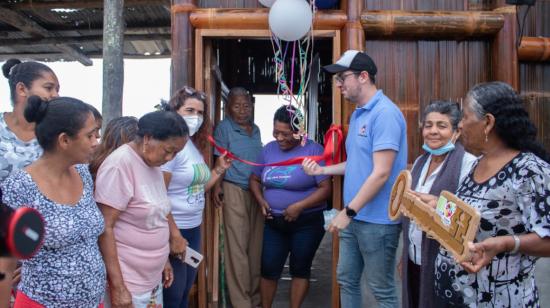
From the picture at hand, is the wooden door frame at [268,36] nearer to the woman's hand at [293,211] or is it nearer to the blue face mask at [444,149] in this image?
the woman's hand at [293,211]

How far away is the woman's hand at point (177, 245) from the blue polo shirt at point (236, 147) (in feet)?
4.11

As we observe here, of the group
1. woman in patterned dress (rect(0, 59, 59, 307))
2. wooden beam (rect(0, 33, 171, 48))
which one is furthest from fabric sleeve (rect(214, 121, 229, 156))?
wooden beam (rect(0, 33, 171, 48))


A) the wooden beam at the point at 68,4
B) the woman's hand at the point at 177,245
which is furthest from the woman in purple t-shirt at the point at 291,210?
the wooden beam at the point at 68,4

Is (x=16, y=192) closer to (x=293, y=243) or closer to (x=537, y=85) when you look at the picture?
(x=293, y=243)

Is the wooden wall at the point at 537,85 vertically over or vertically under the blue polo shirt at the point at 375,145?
over

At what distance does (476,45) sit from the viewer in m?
Answer: 3.94

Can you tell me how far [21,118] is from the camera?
2580mm

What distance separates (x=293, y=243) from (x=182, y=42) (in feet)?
5.57

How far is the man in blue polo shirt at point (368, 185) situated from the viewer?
2.93 m

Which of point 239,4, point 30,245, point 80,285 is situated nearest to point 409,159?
point 239,4

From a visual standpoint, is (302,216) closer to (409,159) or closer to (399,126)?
(409,159)

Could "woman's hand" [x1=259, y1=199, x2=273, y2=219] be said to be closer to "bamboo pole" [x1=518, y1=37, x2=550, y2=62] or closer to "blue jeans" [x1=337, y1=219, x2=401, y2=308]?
"blue jeans" [x1=337, y1=219, x2=401, y2=308]

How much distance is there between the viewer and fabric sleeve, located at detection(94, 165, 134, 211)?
7.66 ft

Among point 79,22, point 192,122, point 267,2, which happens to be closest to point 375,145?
point 192,122
